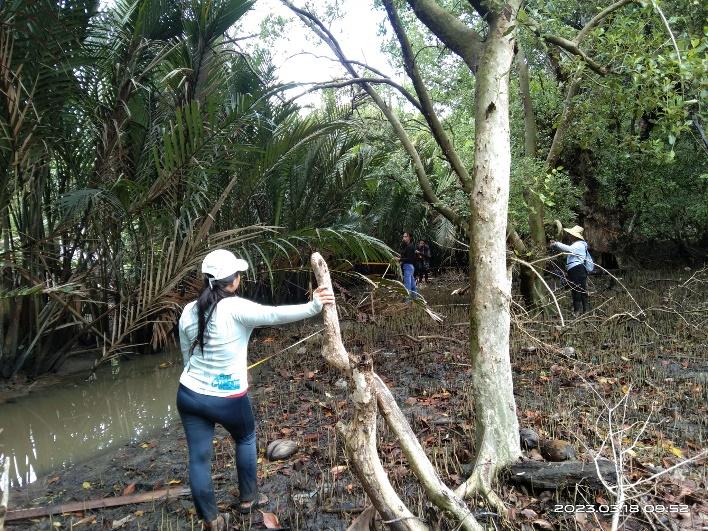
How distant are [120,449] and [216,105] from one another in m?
3.76

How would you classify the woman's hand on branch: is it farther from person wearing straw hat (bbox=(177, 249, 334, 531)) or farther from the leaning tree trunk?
the leaning tree trunk

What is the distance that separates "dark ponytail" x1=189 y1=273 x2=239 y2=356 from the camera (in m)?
2.95

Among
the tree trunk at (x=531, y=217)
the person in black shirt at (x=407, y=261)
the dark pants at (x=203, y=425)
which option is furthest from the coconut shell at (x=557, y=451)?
the person in black shirt at (x=407, y=261)

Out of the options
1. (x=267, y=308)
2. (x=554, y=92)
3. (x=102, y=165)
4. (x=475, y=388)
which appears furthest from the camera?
(x=554, y=92)

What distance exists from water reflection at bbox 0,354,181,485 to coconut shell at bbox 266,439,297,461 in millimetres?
1530

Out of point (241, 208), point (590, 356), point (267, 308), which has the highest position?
point (241, 208)

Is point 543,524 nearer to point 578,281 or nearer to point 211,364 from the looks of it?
point 211,364

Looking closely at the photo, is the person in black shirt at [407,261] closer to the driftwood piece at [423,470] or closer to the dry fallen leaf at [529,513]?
the dry fallen leaf at [529,513]

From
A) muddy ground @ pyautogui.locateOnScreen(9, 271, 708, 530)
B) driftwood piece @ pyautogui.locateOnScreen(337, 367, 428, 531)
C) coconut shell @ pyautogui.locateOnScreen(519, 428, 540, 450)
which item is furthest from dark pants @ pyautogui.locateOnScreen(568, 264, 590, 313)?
driftwood piece @ pyautogui.locateOnScreen(337, 367, 428, 531)

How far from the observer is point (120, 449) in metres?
4.81

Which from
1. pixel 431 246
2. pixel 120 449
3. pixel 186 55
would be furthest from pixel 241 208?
pixel 431 246

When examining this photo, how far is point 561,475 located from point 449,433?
3.82ft

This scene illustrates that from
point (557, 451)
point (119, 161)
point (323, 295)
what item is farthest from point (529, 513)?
point (119, 161)

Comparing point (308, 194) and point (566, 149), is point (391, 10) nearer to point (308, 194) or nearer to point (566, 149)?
point (308, 194)
